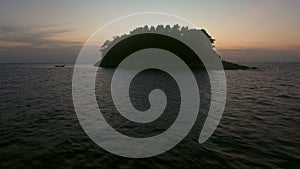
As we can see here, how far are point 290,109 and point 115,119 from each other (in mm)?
21448

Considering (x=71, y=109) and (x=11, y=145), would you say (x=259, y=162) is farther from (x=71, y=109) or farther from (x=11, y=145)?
(x=71, y=109)

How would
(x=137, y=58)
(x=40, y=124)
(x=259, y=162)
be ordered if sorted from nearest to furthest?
(x=259, y=162) < (x=40, y=124) < (x=137, y=58)

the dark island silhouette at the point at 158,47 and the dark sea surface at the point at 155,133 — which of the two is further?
the dark island silhouette at the point at 158,47

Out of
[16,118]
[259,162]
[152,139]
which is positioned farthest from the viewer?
[16,118]

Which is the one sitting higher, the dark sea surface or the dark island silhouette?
the dark island silhouette

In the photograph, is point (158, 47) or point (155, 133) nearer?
point (155, 133)

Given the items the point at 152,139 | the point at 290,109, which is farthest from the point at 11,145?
the point at 290,109

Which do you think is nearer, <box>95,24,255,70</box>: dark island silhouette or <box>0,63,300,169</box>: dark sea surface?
<box>0,63,300,169</box>: dark sea surface

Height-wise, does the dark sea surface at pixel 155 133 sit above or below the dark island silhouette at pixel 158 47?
below

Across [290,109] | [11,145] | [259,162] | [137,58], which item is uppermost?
[137,58]

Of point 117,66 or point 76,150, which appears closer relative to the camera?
point 76,150

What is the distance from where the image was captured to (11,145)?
14766mm

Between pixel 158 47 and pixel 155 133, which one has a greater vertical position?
pixel 158 47

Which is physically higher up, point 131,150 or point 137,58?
point 137,58
